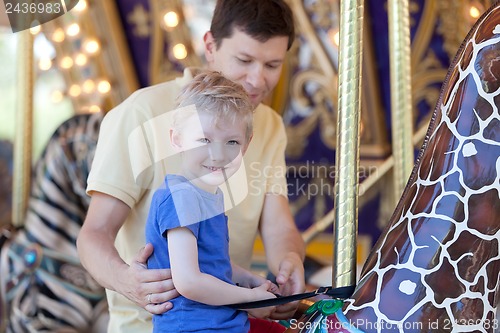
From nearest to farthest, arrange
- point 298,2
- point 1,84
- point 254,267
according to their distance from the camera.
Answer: point 298,2, point 254,267, point 1,84

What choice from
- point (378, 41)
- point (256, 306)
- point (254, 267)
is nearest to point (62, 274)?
point (256, 306)

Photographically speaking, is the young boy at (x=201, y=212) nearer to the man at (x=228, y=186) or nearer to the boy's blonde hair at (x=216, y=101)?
the boy's blonde hair at (x=216, y=101)

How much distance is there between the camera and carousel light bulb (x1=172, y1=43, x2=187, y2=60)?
13.8 feet

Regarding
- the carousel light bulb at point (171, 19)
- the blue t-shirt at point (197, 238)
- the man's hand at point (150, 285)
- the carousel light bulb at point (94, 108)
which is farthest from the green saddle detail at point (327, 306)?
the carousel light bulb at point (171, 19)

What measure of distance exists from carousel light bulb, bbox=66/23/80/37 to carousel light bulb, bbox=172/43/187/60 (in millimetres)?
470

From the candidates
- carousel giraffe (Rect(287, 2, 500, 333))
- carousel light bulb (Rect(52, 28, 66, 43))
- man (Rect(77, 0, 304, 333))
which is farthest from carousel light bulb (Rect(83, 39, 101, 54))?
carousel giraffe (Rect(287, 2, 500, 333))

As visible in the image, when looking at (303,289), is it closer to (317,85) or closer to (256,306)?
(256,306)

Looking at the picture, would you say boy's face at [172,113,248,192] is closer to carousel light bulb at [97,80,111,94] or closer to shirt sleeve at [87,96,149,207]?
shirt sleeve at [87,96,149,207]

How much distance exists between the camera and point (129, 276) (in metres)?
1.75

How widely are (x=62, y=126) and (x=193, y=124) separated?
1.29m

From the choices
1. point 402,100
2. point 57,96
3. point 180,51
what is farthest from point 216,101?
point 57,96

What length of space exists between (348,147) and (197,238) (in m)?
0.33

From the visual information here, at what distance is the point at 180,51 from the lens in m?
4.23

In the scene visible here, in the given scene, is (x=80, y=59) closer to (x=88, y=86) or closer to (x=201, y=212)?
(x=88, y=86)
